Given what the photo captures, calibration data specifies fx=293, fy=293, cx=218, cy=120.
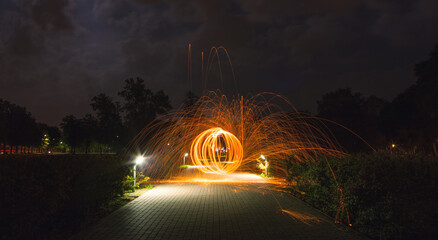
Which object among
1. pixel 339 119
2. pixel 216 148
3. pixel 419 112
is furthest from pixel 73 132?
pixel 419 112

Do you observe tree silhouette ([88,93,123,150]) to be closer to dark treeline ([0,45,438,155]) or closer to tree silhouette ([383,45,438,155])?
dark treeline ([0,45,438,155])

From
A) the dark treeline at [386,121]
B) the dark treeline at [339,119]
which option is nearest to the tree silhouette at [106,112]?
the dark treeline at [339,119]

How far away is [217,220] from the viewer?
7.07 metres

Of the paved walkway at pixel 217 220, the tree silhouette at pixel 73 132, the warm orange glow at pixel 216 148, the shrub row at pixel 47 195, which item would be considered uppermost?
the tree silhouette at pixel 73 132

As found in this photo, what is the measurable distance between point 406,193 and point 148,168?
1452 cm

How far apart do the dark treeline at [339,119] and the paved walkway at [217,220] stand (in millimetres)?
16470

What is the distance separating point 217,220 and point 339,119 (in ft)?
125

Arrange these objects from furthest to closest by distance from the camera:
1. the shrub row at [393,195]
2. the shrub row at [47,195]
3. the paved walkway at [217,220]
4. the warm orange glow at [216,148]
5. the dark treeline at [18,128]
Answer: the dark treeline at [18,128]
the warm orange glow at [216,148]
the paved walkway at [217,220]
the shrub row at [393,195]
the shrub row at [47,195]

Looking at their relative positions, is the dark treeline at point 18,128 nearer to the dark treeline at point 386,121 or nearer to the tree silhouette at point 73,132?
the tree silhouette at point 73,132

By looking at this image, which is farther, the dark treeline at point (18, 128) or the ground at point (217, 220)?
the dark treeline at point (18, 128)

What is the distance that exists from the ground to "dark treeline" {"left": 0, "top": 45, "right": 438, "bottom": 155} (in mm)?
16534

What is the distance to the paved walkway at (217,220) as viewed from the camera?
5957mm

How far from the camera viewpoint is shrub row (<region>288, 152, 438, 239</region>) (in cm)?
550

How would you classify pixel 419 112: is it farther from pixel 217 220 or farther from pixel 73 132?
pixel 73 132
